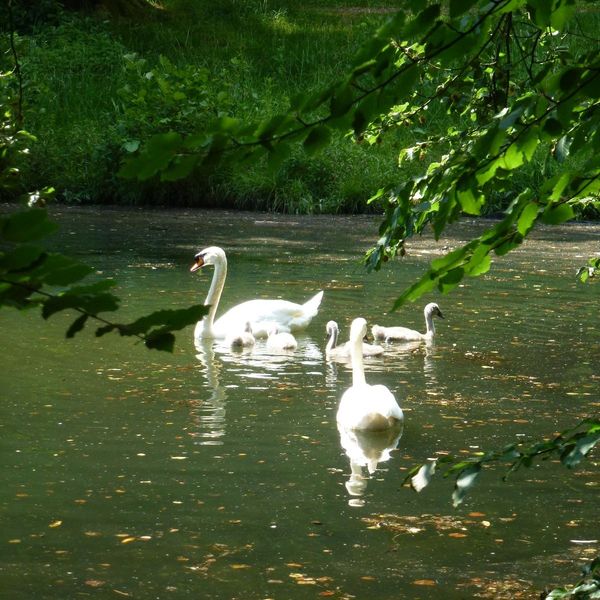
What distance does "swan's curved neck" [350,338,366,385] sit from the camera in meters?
8.41

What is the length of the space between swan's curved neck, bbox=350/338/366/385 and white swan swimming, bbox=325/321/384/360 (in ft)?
5.05

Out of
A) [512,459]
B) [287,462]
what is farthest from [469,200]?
[287,462]

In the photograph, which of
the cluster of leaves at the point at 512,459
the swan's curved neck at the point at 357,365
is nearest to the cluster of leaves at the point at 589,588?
the cluster of leaves at the point at 512,459

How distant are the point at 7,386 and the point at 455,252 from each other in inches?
272

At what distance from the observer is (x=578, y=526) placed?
5871 millimetres

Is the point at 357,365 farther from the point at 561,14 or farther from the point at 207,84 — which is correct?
the point at 207,84

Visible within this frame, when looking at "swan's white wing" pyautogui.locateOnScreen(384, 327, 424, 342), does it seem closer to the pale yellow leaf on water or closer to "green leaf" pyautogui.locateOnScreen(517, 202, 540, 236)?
the pale yellow leaf on water

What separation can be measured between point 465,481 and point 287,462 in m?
4.56

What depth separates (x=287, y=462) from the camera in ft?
22.9

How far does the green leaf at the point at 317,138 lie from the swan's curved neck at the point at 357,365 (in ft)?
21.5

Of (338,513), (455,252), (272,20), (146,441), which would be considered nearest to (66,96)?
(272,20)

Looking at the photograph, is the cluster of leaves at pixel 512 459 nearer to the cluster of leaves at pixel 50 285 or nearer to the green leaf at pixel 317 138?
the green leaf at pixel 317 138

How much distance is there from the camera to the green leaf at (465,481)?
2453 mm

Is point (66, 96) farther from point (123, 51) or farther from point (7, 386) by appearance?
point (7, 386)
